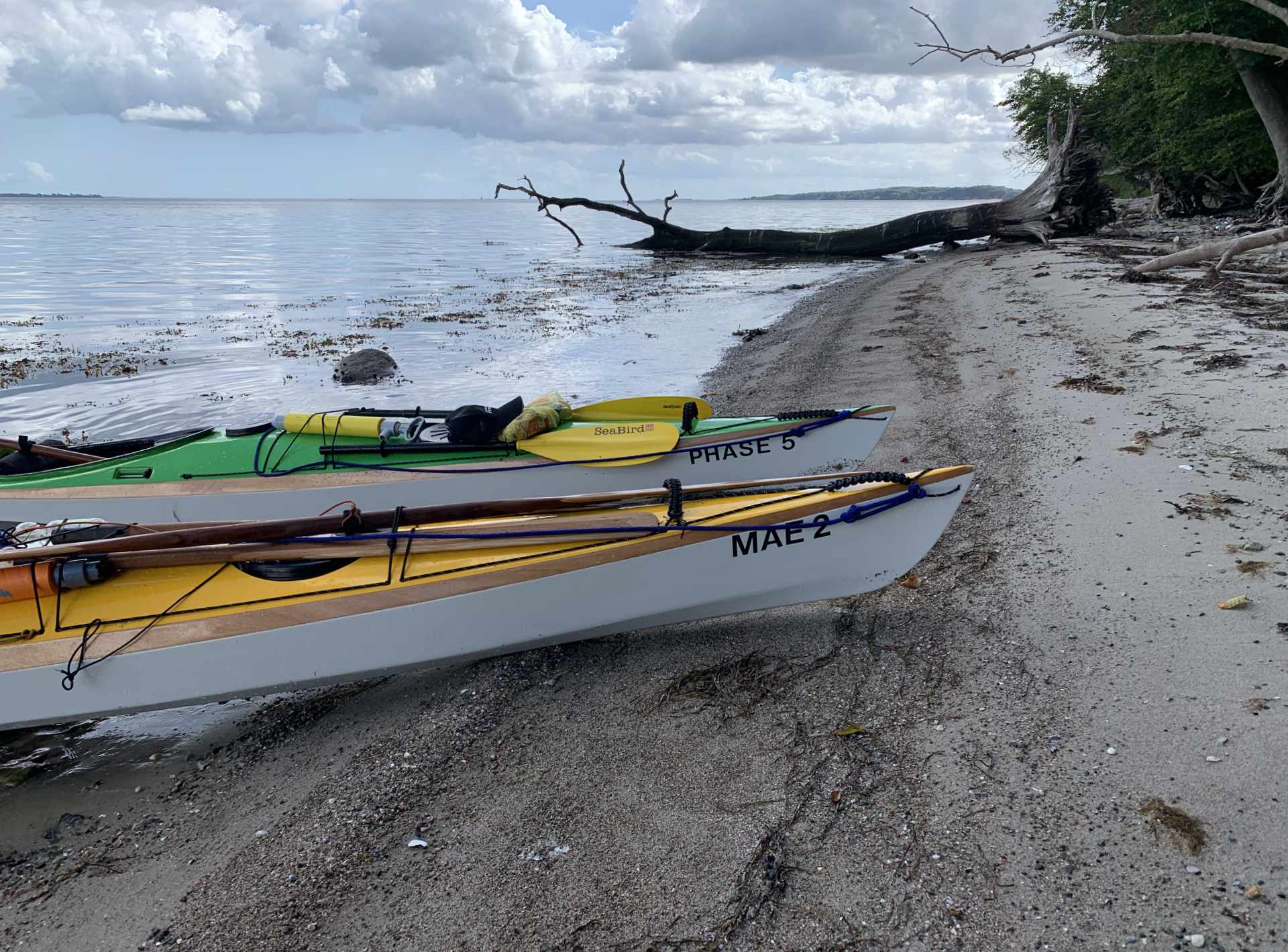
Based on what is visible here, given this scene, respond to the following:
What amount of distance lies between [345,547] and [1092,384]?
7376mm

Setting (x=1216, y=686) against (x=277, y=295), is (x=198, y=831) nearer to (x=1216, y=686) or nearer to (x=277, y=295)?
(x=1216, y=686)

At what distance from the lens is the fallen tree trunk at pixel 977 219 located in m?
25.3

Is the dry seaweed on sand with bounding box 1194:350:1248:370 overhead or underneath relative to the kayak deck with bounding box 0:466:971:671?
overhead

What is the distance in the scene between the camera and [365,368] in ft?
46.9

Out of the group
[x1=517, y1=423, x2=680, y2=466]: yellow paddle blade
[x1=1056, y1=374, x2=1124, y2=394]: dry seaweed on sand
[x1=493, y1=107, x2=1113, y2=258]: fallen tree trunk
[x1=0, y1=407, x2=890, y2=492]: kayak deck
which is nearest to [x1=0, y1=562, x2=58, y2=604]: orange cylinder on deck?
[x1=0, y1=407, x2=890, y2=492]: kayak deck

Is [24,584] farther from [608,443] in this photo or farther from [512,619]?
[608,443]

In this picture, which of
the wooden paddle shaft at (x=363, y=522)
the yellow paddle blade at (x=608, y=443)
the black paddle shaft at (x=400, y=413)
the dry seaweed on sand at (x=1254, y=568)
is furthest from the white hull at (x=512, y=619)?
the black paddle shaft at (x=400, y=413)

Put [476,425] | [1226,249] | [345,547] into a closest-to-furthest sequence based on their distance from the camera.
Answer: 1. [345,547]
2. [476,425]
3. [1226,249]

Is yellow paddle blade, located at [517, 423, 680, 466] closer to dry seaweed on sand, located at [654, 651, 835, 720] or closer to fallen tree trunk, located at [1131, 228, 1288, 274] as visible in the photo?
dry seaweed on sand, located at [654, 651, 835, 720]

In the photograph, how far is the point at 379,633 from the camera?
13.8ft

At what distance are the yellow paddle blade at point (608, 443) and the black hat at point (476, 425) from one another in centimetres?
25

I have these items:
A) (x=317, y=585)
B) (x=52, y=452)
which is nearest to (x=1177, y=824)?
(x=317, y=585)

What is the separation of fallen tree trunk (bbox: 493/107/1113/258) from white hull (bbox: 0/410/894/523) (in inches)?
719

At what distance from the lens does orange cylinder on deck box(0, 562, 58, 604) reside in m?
4.36
